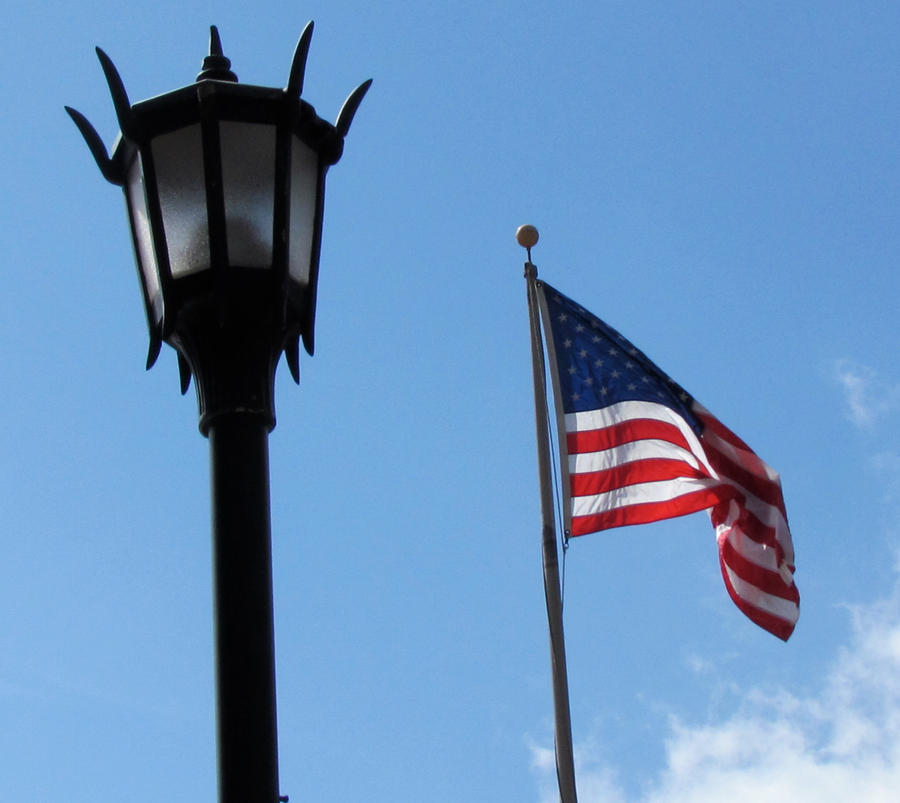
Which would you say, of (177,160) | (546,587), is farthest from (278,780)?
(546,587)

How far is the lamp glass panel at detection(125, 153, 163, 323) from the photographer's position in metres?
4.40

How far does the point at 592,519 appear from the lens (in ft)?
41.9

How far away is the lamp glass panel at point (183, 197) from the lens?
4.26m

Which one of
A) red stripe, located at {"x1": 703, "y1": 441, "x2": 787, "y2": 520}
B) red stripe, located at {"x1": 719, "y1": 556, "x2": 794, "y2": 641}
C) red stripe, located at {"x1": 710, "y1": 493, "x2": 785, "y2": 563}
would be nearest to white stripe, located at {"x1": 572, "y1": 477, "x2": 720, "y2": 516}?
red stripe, located at {"x1": 703, "y1": 441, "x2": 787, "y2": 520}

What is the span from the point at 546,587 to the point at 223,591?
8224mm

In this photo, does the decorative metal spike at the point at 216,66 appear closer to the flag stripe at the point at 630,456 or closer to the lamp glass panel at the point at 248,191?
the lamp glass panel at the point at 248,191

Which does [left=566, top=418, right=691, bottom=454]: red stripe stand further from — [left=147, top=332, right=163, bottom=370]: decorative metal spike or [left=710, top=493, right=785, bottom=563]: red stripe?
[left=147, top=332, right=163, bottom=370]: decorative metal spike

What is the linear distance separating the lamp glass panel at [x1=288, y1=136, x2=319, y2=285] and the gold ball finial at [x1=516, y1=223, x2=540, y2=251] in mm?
9783

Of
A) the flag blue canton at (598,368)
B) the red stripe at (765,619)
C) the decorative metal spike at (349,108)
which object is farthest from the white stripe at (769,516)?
the decorative metal spike at (349,108)

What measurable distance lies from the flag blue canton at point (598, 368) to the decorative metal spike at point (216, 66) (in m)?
8.86

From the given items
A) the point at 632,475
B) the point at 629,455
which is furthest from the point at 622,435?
the point at 632,475

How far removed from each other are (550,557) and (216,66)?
800 centimetres

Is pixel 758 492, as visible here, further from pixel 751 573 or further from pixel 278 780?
pixel 278 780

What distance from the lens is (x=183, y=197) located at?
14.0ft
